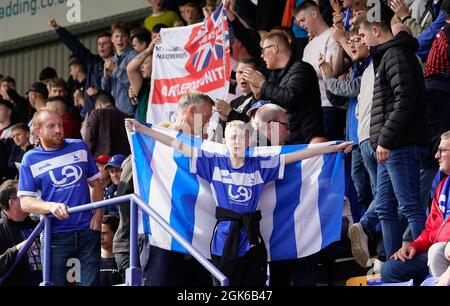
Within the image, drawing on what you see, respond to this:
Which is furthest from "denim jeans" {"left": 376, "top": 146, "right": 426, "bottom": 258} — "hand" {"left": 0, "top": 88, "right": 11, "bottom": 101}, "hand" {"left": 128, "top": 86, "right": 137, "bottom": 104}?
"hand" {"left": 0, "top": 88, "right": 11, "bottom": 101}

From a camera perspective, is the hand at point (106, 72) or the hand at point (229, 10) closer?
the hand at point (229, 10)

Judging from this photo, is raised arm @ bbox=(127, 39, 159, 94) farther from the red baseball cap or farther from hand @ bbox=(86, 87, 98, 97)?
the red baseball cap

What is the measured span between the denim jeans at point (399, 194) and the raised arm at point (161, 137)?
1598mm

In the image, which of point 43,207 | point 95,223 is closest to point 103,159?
point 95,223

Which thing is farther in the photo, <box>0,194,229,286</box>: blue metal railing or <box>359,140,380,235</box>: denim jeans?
<box>359,140,380,235</box>: denim jeans

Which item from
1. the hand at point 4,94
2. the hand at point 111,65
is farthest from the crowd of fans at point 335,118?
the hand at point 4,94

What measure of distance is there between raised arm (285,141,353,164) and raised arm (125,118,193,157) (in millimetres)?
787

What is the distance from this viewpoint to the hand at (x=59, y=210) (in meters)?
8.50

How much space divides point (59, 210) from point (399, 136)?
2712mm

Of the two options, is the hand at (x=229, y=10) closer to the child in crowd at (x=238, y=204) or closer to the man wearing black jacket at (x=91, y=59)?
the man wearing black jacket at (x=91, y=59)

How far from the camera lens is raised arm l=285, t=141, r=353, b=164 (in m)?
8.73
